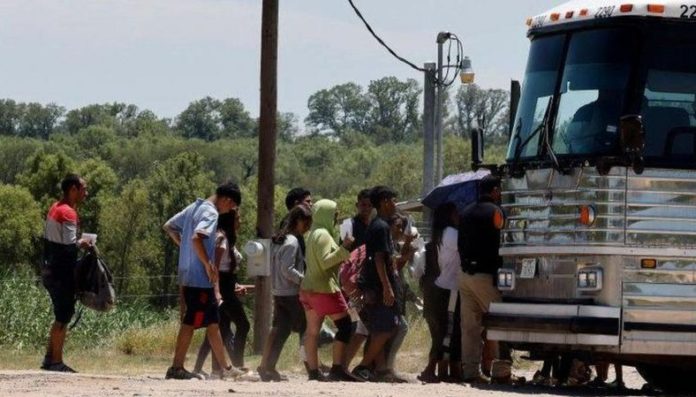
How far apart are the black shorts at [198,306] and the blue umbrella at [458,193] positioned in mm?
2440

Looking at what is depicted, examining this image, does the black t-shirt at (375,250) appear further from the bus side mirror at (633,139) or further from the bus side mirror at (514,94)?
the bus side mirror at (633,139)

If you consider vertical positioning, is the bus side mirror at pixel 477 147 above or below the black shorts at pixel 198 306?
above

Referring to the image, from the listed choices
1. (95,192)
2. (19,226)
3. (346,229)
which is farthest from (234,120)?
(346,229)

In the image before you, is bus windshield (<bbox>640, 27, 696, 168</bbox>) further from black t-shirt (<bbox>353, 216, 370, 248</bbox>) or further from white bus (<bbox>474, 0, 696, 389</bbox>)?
black t-shirt (<bbox>353, 216, 370, 248</bbox>)

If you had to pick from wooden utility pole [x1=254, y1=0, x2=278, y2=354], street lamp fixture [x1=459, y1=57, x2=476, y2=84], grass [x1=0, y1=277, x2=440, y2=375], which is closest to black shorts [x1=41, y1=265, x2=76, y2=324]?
grass [x1=0, y1=277, x2=440, y2=375]

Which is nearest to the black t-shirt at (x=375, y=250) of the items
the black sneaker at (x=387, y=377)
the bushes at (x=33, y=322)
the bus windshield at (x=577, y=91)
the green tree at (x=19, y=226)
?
the black sneaker at (x=387, y=377)

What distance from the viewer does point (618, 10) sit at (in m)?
15.1

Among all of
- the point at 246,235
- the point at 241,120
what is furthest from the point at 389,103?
the point at 246,235

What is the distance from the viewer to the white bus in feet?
48.1

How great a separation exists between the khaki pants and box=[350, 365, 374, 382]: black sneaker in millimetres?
1023

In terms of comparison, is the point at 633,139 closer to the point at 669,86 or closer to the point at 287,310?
the point at 669,86

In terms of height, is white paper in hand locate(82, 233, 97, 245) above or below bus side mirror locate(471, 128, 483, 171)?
below

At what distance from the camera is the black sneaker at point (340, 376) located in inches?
649

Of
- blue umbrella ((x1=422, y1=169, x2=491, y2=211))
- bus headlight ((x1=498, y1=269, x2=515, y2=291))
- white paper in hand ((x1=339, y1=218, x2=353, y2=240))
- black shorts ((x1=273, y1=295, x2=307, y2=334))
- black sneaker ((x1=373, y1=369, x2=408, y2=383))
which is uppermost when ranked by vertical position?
blue umbrella ((x1=422, y1=169, x2=491, y2=211))
